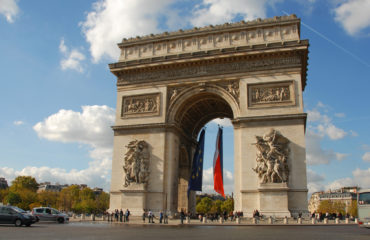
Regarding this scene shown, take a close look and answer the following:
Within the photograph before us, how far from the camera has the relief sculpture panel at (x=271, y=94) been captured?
26734 mm

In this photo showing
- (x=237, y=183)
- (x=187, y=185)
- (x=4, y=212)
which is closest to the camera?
(x=4, y=212)

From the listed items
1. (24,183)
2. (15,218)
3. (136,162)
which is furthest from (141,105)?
(24,183)

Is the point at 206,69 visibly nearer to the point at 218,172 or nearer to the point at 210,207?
the point at 218,172

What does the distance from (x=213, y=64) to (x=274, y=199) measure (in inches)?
457

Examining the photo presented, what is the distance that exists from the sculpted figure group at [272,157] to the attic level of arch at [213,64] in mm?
5601

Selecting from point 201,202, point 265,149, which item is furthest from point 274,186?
point 201,202

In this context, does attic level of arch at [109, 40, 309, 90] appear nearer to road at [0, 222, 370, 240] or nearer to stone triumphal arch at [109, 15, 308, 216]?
stone triumphal arch at [109, 15, 308, 216]

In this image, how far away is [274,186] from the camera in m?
24.6

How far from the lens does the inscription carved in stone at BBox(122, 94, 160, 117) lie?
98.4 feet

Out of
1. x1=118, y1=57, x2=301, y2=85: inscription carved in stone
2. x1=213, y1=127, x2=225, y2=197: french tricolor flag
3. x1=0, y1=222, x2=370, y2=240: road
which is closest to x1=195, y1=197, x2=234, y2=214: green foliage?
x1=213, y1=127, x2=225, y2=197: french tricolor flag

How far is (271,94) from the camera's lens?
89.0 ft

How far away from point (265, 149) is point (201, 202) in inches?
3527

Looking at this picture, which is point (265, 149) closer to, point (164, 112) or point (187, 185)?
point (164, 112)

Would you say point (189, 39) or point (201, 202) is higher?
point (189, 39)
